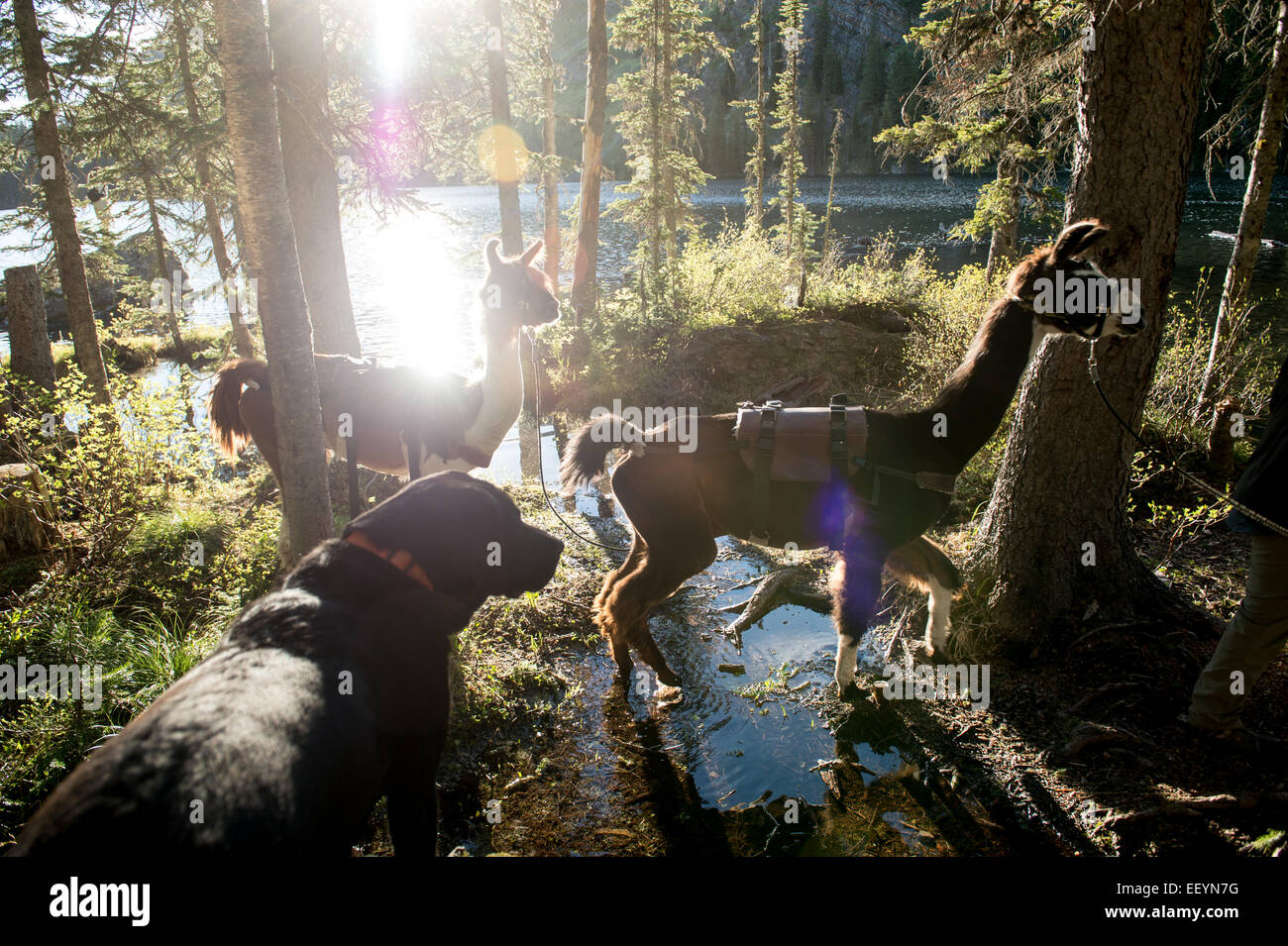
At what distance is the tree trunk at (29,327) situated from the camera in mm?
9328

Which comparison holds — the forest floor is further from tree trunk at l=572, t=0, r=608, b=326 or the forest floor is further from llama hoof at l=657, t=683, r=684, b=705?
tree trunk at l=572, t=0, r=608, b=326

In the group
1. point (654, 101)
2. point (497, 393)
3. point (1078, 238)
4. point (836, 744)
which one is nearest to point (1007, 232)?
point (654, 101)

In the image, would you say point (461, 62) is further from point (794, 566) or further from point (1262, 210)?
point (1262, 210)

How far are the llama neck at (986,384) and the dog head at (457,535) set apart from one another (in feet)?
9.19

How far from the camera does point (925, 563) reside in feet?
15.2

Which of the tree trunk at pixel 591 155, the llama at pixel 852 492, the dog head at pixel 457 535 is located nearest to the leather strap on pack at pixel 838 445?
the llama at pixel 852 492

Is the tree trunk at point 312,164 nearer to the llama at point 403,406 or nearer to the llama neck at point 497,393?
the llama at point 403,406

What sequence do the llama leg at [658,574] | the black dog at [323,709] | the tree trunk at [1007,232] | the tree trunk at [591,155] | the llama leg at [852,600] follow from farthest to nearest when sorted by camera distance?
the tree trunk at [591,155], the tree trunk at [1007,232], the llama leg at [658,574], the llama leg at [852,600], the black dog at [323,709]

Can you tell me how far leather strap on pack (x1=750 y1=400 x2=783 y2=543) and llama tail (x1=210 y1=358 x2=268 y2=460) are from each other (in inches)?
179

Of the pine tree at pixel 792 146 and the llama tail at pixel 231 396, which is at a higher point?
the pine tree at pixel 792 146

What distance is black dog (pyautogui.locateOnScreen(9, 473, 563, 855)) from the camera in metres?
1.61

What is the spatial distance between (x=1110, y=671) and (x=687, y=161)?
18150mm

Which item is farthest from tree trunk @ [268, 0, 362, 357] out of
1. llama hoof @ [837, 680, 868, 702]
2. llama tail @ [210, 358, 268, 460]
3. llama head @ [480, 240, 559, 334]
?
llama hoof @ [837, 680, 868, 702]

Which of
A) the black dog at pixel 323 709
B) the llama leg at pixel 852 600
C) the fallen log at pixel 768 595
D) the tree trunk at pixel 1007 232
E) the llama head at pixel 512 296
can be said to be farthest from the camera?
the tree trunk at pixel 1007 232
